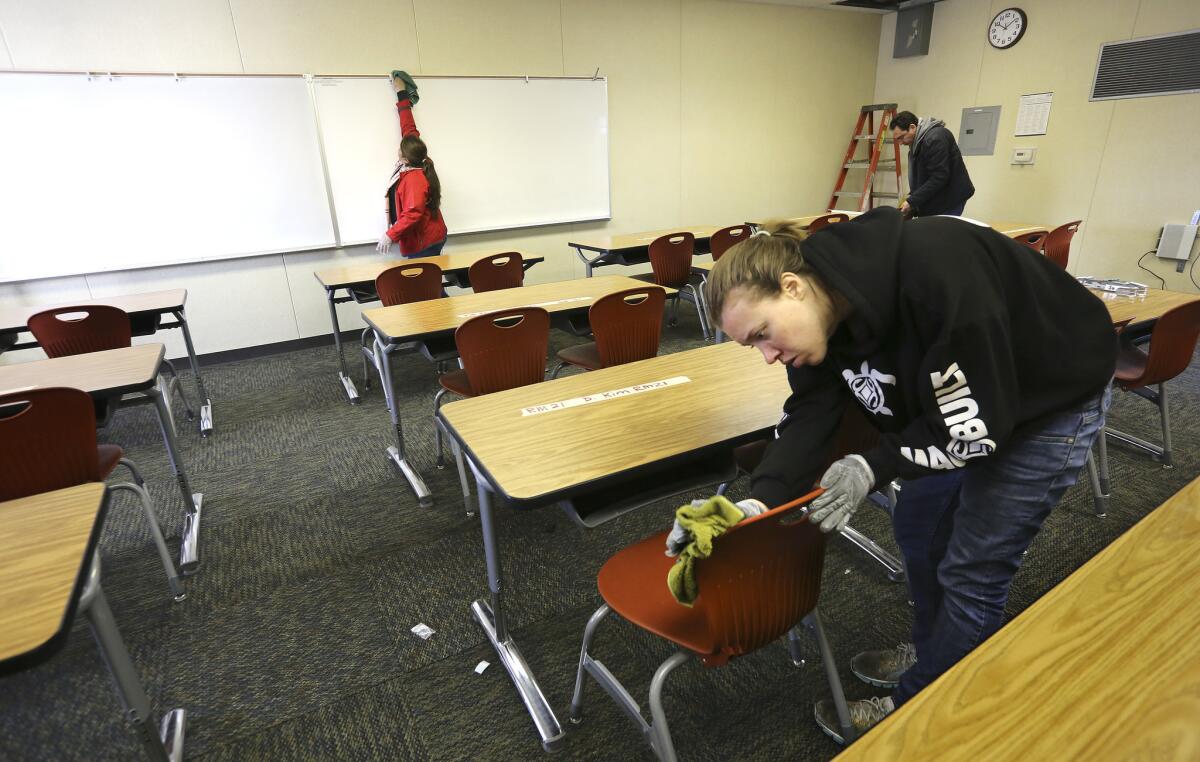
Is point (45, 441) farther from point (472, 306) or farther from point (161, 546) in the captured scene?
point (472, 306)

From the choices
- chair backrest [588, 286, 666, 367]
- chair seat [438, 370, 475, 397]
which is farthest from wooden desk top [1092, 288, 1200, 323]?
chair seat [438, 370, 475, 397]

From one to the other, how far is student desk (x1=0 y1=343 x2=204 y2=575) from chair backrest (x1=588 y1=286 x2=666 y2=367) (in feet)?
5.35

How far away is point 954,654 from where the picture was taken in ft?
3.94

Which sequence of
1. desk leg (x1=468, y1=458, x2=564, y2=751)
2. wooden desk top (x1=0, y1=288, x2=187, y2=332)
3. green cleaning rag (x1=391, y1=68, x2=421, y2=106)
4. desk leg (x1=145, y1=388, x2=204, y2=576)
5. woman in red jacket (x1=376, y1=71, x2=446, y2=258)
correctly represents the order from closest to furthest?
desk leg (x1=468, y1=458, x2=564, y2=751), desk leg (x1=145, y1=388, x2=204, y2=576), wooden desk top (x1=0, y1=288, x2=187, y2=332), woman in red jacket (x1=376, y1=71, x2=446, y2=258), green cleaning rag (x1=391, y1=68, x2=421, y2=106)

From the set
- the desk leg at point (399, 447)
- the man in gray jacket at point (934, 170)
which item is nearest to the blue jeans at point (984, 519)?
the desk leg at point (399, 447)

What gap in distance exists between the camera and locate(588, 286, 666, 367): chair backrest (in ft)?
8.19

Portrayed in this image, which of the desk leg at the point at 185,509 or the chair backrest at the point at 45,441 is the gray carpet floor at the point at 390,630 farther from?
the chair backrest at the point at 45,441

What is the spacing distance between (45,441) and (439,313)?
1484 millimetres

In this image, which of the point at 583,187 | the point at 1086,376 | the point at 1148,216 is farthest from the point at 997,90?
the point at 1086,376

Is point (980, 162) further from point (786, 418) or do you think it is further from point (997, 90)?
point (786, 418)

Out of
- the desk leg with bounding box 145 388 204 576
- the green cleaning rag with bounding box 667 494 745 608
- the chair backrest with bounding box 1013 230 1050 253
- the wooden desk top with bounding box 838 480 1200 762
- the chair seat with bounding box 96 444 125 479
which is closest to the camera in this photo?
the wooden desk top with bounding box 838 480 1200 762

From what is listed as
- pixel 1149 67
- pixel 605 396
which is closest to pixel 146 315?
pixel 605 396

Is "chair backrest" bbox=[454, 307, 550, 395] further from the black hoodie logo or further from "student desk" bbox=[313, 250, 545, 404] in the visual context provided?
"student desk" bbox=[313, 250, 545, 404]

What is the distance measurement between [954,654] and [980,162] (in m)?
6.38
